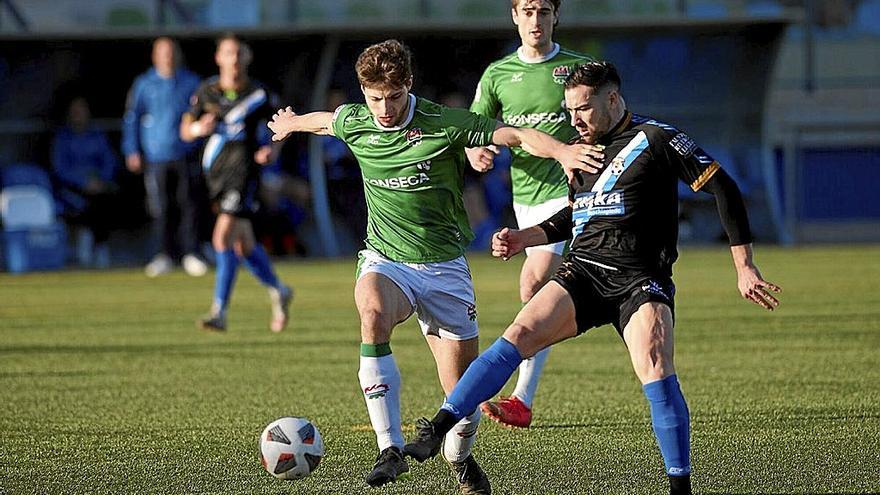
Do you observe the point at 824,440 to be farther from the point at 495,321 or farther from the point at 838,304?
the point at 838,304

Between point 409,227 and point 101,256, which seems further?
point 101,256

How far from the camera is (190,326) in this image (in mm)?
13203

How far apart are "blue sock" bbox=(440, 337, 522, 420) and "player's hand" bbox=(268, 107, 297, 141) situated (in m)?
1.47

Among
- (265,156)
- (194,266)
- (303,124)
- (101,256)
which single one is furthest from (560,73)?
(101,256)

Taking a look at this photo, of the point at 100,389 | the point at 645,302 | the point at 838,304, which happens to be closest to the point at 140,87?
the point at 838,304

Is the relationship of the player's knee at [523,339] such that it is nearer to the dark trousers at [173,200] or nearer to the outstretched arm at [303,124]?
the outstretched arm at [303,124]

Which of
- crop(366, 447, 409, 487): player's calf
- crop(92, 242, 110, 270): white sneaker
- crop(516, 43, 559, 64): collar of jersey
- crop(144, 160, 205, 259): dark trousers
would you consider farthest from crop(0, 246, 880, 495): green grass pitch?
crop(92, 242, 110, 270): white sneaker

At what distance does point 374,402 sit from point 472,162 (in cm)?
136

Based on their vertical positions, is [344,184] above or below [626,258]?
below

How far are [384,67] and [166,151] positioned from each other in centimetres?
1419

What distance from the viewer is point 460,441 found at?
6090mm

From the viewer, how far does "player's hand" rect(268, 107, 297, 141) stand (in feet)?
21.8

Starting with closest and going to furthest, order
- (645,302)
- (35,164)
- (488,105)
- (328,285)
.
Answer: (645,302) < (488,105) < (328,285) < (35,164)

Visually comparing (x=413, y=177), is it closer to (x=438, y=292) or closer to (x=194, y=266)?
(x=438, y=292)
